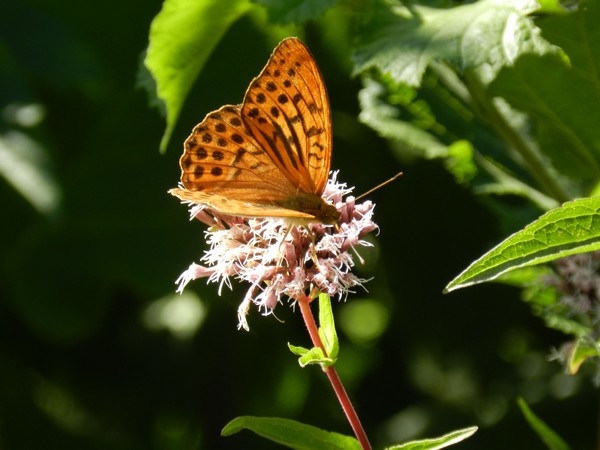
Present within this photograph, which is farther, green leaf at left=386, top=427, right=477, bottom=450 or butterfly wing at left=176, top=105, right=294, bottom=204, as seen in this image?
butterfly wing at left=176, top=105, right=294, bottom=204

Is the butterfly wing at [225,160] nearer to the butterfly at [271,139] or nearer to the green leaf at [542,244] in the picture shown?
the butterfly at [271,139]

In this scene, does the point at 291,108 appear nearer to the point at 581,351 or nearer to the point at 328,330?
the point at 328,330

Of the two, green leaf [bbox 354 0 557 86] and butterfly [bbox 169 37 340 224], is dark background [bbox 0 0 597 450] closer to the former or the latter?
green leaf [bbox 354 0 557 86]

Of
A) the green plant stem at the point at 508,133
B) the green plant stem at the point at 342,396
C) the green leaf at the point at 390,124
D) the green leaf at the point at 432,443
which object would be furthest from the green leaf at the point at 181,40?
the green leaf at the point at 432,443

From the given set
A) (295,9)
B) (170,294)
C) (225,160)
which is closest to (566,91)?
(295,9)

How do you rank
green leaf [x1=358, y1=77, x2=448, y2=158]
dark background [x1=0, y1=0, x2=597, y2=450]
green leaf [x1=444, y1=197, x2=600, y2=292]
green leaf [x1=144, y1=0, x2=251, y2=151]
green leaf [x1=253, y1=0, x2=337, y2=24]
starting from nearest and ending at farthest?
green leaf [x1=444, y1=197, x2=600, y2=292] → green leaf [x1=253, y1=0, x2=337, y2=24] → green leaf [x1=144, y1=0, x2=251, y2=151] → green leaf [x1=358, y1=77, x2=448, y2=158] → dark background [x1=0, y1=0, x2=597, y2=450]

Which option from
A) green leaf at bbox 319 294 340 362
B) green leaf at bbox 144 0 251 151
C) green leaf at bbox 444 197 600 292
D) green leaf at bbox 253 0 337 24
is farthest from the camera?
green leaf at bbox 144 0 251 151

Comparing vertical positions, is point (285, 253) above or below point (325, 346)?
above

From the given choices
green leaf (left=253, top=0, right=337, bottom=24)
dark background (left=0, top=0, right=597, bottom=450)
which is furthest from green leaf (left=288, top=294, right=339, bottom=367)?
dark background (left=0, top=0, right=597, bottom=450)
